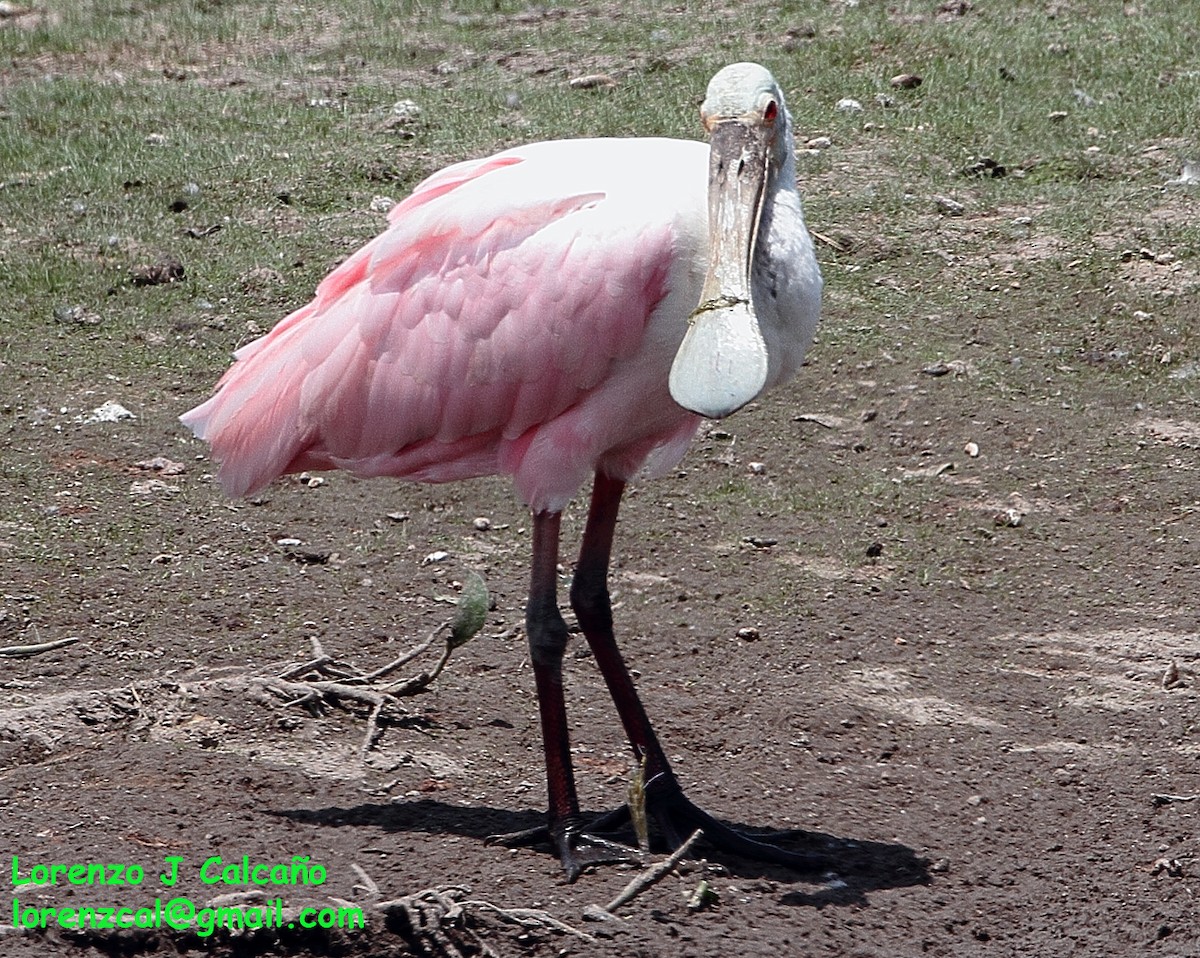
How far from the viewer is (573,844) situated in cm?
470

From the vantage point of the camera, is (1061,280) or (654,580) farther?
(1061,280)

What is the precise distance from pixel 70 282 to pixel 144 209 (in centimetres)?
92

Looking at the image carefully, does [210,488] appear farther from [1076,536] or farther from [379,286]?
[1076,536]

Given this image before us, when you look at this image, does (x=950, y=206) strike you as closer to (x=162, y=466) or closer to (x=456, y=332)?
(x=162, y=466)

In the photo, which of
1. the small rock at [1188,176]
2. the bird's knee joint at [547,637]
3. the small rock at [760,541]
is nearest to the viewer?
the bird's knee joint at [547,637]

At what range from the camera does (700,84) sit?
10.8 m

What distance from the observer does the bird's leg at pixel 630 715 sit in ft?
15.8

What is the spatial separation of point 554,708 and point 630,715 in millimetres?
253

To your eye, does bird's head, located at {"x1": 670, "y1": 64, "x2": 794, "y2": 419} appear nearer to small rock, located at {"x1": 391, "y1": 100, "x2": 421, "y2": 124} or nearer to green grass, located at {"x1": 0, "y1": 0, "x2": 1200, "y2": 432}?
green grass, located at {"x1": 0, "y1": 0, "x2": 1200, "y2": 432}

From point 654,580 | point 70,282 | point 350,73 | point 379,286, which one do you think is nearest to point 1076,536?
point 654,580

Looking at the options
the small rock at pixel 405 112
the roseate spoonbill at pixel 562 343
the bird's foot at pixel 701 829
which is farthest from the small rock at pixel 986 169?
the bird's foot at pixel 701 829

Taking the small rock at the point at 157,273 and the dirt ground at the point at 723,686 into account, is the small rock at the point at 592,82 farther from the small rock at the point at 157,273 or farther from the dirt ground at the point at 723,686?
the dirt ground at the point at 723,686

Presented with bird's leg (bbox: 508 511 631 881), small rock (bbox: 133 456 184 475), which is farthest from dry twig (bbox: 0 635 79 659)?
bird's leg (bbox: 508 511 631 881)

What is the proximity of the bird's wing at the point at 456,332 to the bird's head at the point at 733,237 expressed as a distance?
0.23 metres
